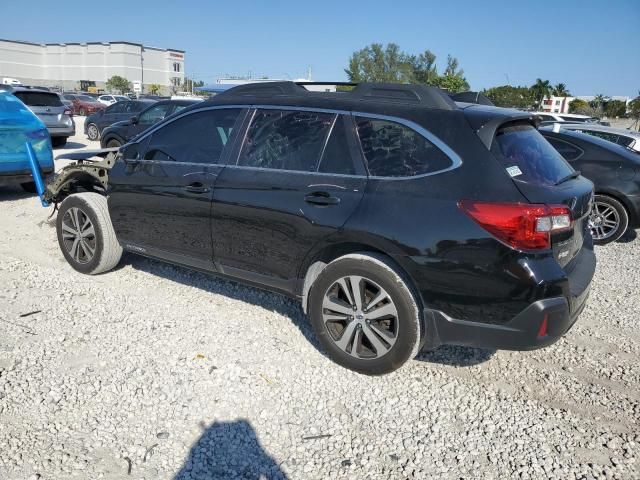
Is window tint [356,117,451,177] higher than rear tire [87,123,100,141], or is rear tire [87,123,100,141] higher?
window tint [356,117,451,177]

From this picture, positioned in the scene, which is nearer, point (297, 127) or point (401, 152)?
point (401, 152)

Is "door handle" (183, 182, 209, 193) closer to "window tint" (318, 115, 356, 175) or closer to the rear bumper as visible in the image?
"window tint" (318, 115, 356, 175)

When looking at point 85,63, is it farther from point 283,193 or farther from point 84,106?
point 283,193

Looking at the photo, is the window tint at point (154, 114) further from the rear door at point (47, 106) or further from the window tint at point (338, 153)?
the window tint at point (338, 153)

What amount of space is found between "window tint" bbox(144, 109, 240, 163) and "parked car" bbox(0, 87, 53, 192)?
157 inches

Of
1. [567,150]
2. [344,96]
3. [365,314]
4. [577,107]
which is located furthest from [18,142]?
[577,107]

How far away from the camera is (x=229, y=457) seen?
2562 millimetres

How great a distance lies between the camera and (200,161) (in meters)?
4.02

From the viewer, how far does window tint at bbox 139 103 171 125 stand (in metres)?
12.1

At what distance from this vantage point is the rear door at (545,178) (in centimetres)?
281

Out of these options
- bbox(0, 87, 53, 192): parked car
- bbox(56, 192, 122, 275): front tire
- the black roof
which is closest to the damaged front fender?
bbox(56, 192, 122, 275): front tire

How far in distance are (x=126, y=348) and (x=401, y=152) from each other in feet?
7.41

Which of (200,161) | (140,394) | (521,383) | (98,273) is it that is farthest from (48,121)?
(521,383)

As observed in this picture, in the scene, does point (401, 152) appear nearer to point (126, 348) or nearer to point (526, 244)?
point (526, 244)
